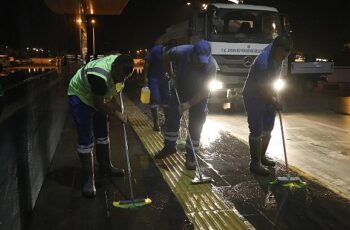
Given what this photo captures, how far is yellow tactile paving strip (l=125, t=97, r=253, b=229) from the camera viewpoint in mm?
3628

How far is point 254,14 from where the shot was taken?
449 inches

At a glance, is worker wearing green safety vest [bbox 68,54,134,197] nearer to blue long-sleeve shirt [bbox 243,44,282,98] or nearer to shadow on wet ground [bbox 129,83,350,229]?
shadow on wet ground [bbox 129,83,350,229]

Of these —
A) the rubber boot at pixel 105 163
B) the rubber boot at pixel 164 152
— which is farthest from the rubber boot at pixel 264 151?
the rubber boot at pixel 105 163

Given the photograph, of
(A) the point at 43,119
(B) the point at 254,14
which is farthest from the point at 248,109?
(B) the point at 254,14

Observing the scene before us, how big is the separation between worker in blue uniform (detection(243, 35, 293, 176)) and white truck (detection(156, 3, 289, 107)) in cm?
591

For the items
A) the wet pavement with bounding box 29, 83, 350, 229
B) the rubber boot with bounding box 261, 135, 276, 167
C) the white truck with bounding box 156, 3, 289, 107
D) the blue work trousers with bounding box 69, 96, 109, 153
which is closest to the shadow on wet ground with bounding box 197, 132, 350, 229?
the wet pavement with bounding box 29, 83, 350, 229

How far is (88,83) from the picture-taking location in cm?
424

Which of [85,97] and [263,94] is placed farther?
[263,94]

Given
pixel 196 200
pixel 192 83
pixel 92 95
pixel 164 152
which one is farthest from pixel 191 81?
pixel 196 200

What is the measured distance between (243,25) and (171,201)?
8.11 metres

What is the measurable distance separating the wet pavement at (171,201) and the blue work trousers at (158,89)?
2.03 metres

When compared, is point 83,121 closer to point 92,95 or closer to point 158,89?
point 92,95

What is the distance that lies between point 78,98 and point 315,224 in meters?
2.71

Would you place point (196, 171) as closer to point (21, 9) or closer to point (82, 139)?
point (82, 139)
